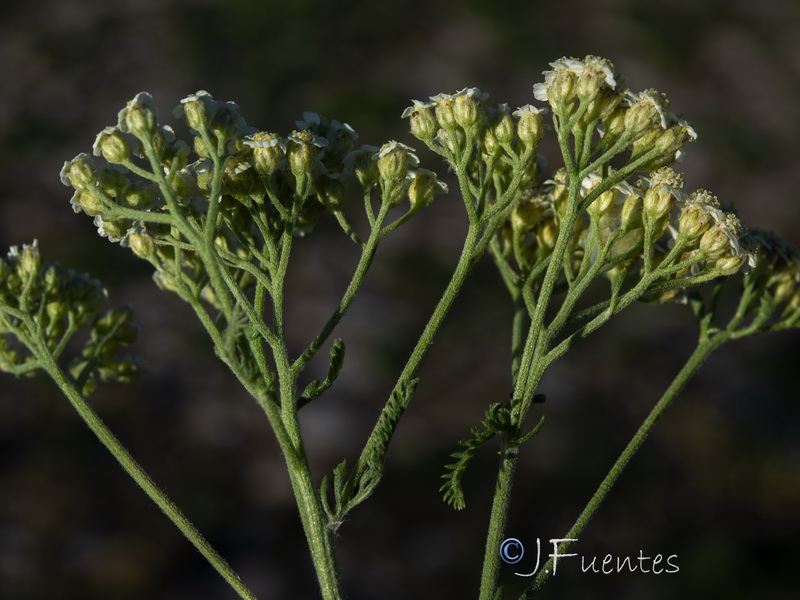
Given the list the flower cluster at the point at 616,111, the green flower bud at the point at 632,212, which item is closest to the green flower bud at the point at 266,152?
the flower cluster at the point at 616,111

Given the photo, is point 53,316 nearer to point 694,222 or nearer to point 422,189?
point 422,189

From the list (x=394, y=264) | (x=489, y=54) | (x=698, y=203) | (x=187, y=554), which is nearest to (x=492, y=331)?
(x=394, y=264)

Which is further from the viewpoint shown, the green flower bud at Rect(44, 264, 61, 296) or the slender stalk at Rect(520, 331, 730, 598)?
the green flower bud at Rect(44, 264, 61, 296)

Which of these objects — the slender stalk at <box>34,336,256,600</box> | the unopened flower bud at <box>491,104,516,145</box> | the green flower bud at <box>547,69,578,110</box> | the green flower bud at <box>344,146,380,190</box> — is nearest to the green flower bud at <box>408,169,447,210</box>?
the green flower bud at <box>344,146,380,190</box>

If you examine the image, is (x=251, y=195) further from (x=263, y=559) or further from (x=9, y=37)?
(x=9, y=37)

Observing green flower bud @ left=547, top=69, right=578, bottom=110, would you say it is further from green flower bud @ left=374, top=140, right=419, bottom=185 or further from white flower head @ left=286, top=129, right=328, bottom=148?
white flower head @ left=286, top=129, right=328, bottom=148
